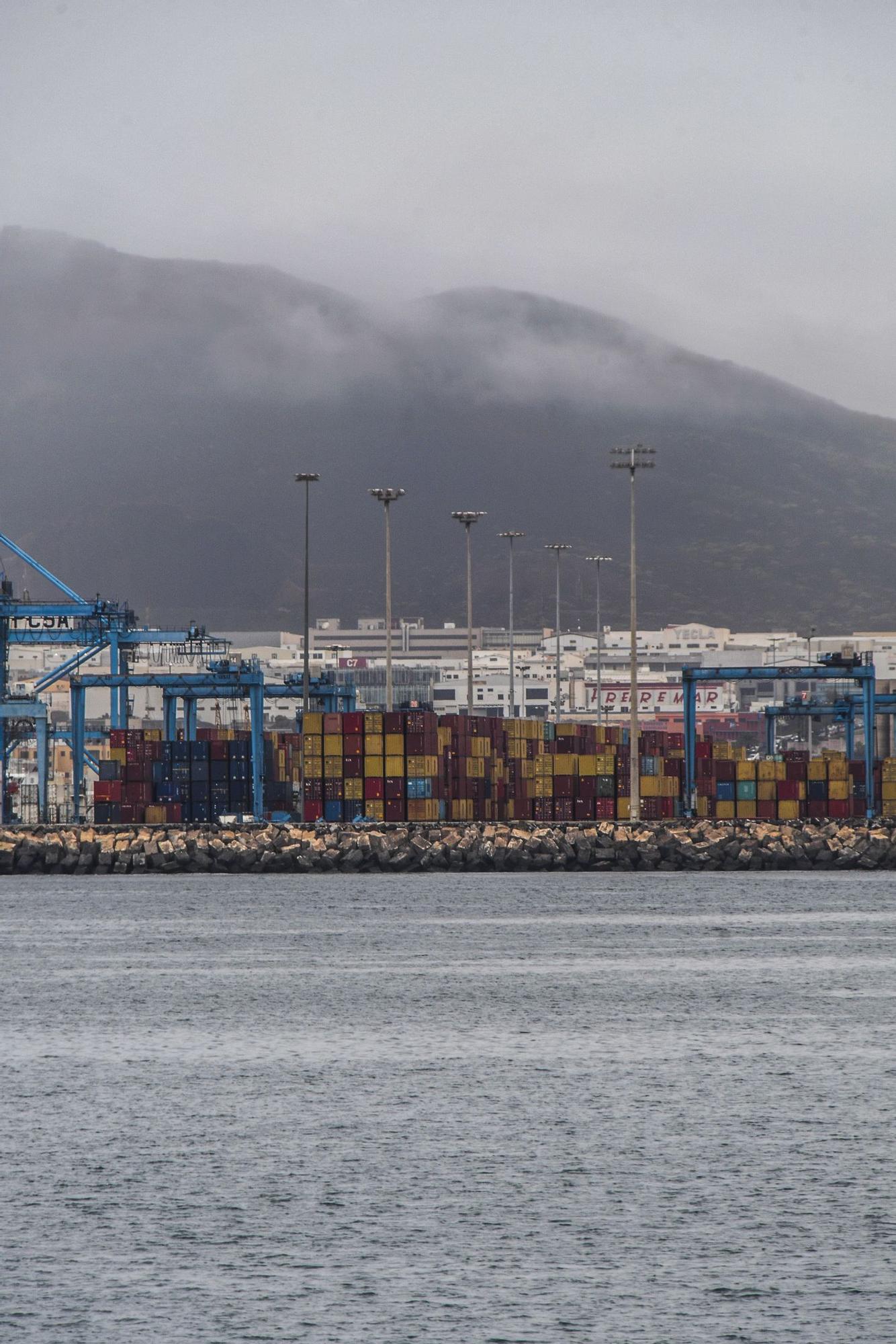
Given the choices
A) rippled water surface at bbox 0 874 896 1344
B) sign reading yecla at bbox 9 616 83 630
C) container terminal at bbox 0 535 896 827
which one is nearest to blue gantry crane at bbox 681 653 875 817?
container terminal at bbox 0 535 896 827

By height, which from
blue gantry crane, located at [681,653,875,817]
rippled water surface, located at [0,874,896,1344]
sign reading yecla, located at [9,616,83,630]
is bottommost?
rippled water surface, located at [0,874,896,1344]

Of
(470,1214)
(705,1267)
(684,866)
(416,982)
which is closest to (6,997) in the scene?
(416,982)

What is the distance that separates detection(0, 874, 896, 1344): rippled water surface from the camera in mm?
11297

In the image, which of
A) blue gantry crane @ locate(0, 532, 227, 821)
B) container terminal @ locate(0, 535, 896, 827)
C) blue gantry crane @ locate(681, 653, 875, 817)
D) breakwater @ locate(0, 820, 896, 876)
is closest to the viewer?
breakwater @ locate(0, 820, 896, 876)

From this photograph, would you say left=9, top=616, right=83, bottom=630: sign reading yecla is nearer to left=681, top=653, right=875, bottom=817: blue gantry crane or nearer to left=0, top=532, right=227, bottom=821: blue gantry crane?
left=0, top=532, right=227, bottom=821: blue gantry crane

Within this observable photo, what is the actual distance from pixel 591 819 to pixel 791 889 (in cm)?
3063

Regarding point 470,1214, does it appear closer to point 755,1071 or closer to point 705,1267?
point 705,1267

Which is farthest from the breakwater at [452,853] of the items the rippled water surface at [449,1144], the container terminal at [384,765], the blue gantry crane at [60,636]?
the rippled water surface at [449,1144]

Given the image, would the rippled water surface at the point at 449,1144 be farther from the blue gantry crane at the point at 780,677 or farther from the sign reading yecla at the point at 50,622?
the sign reading yecla at the point at 50,622

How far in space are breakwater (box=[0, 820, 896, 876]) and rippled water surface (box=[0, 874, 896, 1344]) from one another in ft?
91.7

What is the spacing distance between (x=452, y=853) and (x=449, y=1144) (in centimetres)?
4700

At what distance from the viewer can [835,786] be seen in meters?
89.4

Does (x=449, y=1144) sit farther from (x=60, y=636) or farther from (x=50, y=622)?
(x=50, y=622)

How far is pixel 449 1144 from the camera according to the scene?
16297mm
